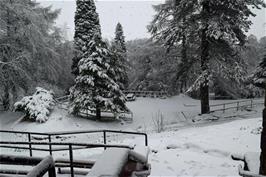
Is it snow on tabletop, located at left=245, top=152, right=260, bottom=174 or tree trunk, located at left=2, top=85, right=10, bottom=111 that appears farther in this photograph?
tree trunk, located at left=2, top=85, right=10, bottom=111

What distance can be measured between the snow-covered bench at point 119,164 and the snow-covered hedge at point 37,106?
15.0 meters

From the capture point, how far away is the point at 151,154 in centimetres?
948

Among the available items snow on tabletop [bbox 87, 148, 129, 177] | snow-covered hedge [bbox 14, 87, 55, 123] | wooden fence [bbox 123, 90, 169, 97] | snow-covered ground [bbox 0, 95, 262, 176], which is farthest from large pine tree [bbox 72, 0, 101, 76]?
snow on tabletop [bbox 87, 148, 129, 177]

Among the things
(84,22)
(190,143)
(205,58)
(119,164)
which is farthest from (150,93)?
(119,164)

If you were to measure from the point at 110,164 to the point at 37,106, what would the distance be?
16988 mm

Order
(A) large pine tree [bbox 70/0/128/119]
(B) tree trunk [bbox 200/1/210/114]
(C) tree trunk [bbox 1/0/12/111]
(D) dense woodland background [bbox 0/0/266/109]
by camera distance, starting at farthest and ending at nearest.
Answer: (A) large pine tree [bbox 70/0/128/119], (D) dense woodland background [bbox 0/0/266/109], (C) tree trunk [bbox 1/0/12/111], (B) tree trunk [bbox 200/1/210/114]

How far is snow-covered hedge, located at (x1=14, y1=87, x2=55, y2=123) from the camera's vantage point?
19.1 metres

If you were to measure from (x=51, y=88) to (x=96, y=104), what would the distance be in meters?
5.20

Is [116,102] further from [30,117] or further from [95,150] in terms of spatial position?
[95,150]

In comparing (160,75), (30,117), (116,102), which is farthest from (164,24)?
(30,117)

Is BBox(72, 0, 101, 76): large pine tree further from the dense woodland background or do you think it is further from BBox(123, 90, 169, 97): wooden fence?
BBox(123, 90, 169, 97): wooden fence

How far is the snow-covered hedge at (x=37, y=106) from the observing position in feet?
62.7

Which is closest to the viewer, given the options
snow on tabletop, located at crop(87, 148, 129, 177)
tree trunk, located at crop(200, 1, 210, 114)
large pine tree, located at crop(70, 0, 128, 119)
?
snow on tabletop, located at crop(87, 148, 129, 177)

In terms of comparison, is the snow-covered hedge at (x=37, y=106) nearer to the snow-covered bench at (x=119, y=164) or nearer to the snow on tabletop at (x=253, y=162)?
the snow-covered bench at (x=119, y=164)
